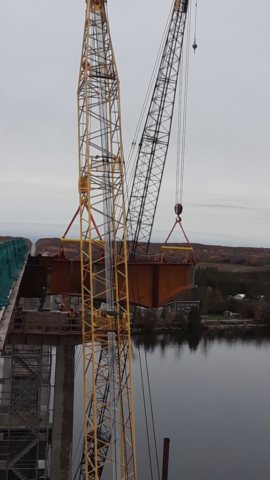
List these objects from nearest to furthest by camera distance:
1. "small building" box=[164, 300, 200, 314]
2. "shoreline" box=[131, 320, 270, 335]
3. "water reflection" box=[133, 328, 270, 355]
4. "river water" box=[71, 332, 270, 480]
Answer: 1. "river water" box=[71, 332, 270, 480]
2. "water reflection" box=[133, 328, 270, 355]
3. "shoreline" box=[131, 320, 270, 335]
4. "small building" box=[164, 300, 200, 314]

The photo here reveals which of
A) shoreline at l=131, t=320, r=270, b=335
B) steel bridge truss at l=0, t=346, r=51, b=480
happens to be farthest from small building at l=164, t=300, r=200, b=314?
steel bridge truss at l=0, t=346, r=51, b=480

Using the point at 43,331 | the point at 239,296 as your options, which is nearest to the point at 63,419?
the point at 43,331

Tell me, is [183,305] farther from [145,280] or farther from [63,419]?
[63,419]

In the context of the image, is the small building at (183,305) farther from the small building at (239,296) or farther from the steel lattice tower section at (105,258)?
the steel lattice tower section at (105,258)

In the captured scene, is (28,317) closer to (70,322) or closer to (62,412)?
(70,322)

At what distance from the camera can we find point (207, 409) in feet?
120

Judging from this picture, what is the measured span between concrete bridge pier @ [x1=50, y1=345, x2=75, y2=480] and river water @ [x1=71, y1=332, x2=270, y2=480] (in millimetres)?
10338

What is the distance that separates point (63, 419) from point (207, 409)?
21.6m

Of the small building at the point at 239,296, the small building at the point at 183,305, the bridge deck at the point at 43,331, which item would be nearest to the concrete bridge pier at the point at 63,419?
the bridge deck at the point at 43,331

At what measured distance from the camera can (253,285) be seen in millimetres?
95562

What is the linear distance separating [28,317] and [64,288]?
5.28 feet

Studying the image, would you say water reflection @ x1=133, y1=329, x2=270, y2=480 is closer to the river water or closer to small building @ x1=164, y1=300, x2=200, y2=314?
the river water

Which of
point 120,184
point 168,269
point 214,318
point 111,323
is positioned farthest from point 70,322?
point 214,318

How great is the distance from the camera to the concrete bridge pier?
16.9 m
